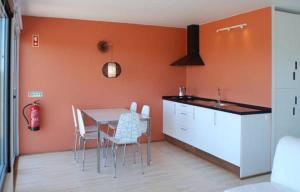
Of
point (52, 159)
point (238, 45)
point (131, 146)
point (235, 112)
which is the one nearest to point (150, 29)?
point (238, 45)

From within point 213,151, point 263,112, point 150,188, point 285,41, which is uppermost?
point 285,41

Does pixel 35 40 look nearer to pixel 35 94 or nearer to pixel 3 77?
pixel 35 94

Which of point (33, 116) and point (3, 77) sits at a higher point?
point (3, 77)

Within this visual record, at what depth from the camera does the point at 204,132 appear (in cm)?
461

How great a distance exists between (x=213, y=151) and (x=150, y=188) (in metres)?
1.35

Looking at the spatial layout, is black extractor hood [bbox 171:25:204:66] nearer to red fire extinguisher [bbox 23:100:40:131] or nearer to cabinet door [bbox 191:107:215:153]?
cabinet door [bbox 191:107:215:153]

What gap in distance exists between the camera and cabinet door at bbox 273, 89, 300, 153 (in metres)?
4.12

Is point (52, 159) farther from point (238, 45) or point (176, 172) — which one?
point (238, 45)

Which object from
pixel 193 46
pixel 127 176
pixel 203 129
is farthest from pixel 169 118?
pixel 127 176

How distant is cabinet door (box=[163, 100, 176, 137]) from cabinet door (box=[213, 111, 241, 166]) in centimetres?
137

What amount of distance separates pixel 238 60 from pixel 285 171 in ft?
8.35

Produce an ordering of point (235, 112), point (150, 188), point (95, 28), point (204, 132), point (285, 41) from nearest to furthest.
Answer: point (150, 188) → point (235, 112) → point (285, 41) → point (204, 132) → point (95, 28)

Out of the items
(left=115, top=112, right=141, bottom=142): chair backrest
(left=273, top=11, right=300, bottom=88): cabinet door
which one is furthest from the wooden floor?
(left=273, top=11, right=300, bottom=88): cabinet door

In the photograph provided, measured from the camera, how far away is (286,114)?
4215 millimetres
